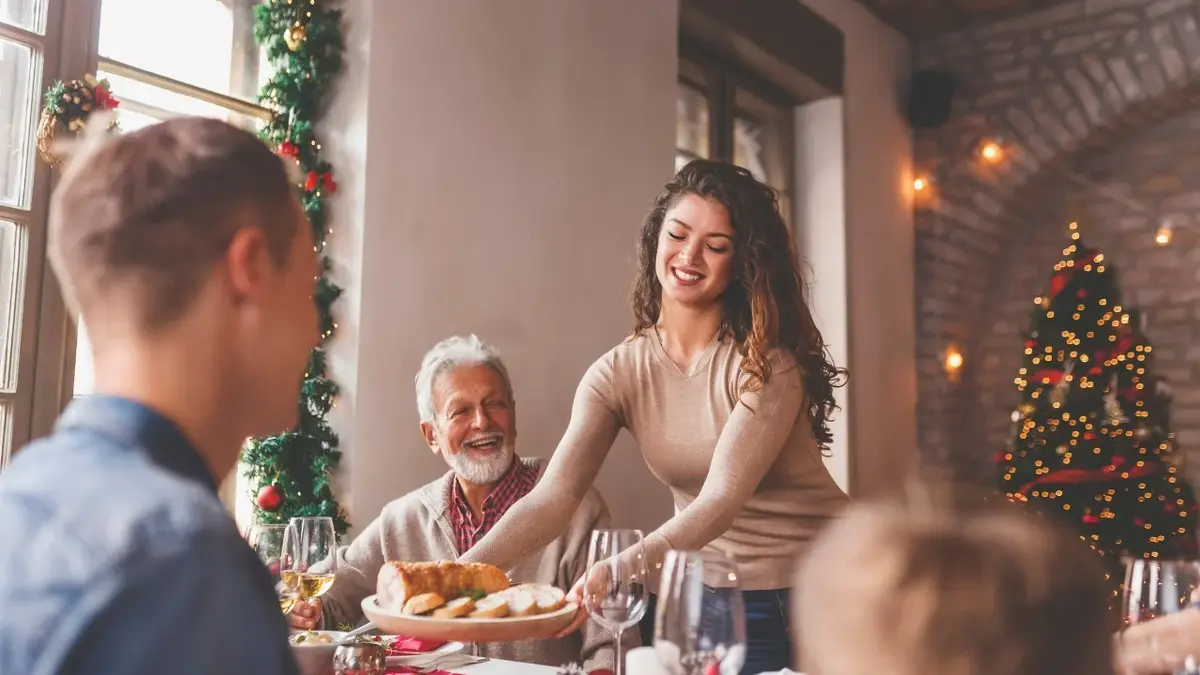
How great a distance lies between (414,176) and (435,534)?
1031mm

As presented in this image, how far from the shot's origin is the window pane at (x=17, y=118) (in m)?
2.29

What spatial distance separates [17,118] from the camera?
231 centimetres

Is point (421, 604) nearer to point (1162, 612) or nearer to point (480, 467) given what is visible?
point (1162, 612)

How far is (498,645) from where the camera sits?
217 cm

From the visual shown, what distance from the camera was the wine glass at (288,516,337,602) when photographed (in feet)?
4.92

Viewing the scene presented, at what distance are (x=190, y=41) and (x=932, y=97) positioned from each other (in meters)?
3.86

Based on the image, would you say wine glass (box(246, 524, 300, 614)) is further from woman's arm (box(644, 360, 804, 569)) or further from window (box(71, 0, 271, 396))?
window (box(71, 0, 271, 396))

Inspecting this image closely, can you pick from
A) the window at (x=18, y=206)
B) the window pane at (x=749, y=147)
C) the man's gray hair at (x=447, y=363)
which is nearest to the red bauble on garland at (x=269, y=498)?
the man's gray hair at (x=447, y=363)

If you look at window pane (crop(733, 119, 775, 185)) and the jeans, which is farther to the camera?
window pane (crop(733, 119, 775, 185))

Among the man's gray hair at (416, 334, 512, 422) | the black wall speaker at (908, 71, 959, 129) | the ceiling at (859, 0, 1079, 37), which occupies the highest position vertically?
the ceiling at (859, 0, 1079, 37)

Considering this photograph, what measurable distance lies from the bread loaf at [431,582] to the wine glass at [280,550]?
0.17 metres

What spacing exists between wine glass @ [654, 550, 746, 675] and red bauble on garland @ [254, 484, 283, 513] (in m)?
1.79

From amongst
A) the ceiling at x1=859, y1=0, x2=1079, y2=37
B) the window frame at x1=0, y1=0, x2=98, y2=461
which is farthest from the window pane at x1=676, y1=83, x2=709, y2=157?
the window frame at x1=0, y1=0, x2=98, y2=461

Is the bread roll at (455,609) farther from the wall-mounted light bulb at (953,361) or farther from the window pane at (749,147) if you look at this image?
the wall-mounted light bulb at (953,361)
